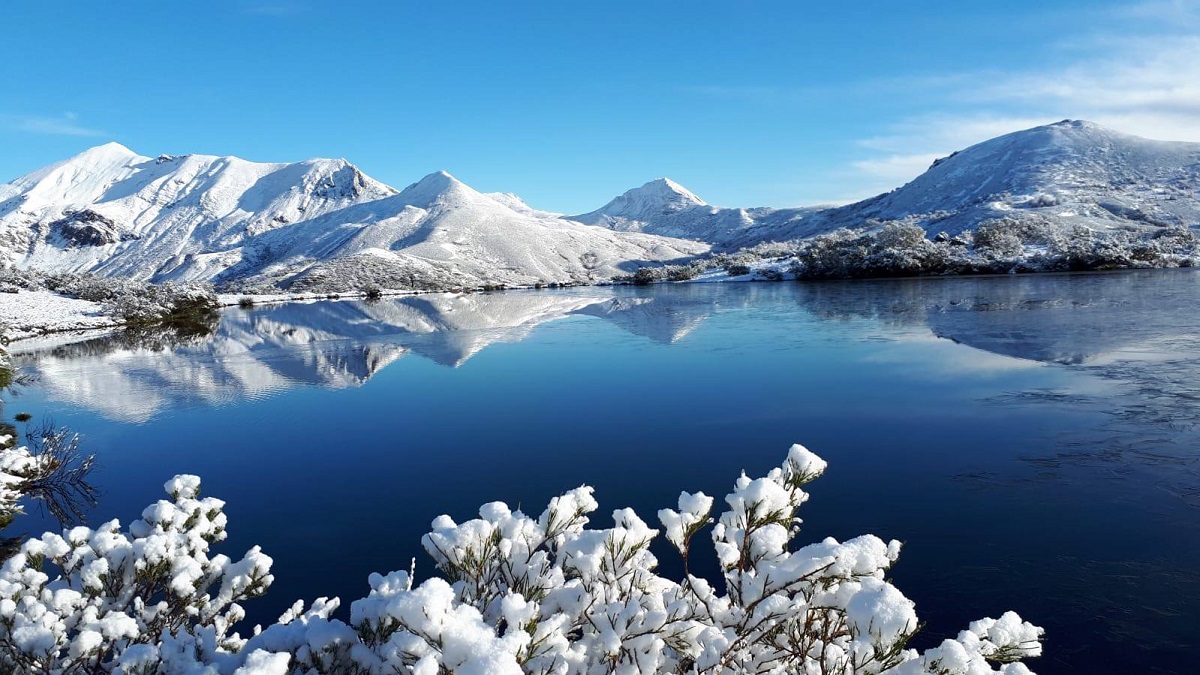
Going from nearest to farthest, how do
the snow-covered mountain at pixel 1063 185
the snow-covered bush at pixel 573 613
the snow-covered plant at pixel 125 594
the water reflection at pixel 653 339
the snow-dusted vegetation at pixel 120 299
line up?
the snow-covered bush at pixel 573 613, the snow-covered plant at pixel 125 594, the water reflection at pixel 653 339, the snow-dusted vegetation at pixel 120 299, the snow-covered mountain at pixel 1063 185

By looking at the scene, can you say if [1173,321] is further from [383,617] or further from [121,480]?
[121,480]

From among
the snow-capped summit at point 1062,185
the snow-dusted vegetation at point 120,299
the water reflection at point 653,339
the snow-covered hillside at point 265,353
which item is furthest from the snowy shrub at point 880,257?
the snow-dusted vegetation at point 120,299

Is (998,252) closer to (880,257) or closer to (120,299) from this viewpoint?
(880,257)

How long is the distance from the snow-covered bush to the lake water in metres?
4.30

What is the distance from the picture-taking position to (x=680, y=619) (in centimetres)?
387

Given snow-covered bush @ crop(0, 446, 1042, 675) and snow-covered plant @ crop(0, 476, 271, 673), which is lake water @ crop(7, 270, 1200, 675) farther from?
snow-covered bush @ crop(0, 446, 1042, 675)

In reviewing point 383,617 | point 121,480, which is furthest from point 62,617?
point 121,480

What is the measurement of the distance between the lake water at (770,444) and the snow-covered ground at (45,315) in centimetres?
2306

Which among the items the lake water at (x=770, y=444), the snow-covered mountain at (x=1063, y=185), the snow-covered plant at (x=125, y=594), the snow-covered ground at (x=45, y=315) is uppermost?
the snow-covered mountain at (x=1063, y=185)

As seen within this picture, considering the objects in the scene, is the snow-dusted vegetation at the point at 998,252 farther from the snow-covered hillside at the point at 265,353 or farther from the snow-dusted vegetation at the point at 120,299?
the snow-dusted vegetation at the point at 120,299

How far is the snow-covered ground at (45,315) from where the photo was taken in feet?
164

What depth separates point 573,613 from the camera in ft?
12.2

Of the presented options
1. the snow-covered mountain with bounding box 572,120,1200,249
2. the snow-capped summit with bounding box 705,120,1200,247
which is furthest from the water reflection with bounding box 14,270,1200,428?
the snow-covered mountain with bounding box 572,120,1200,249

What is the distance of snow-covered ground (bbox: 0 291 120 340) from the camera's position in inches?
1970
